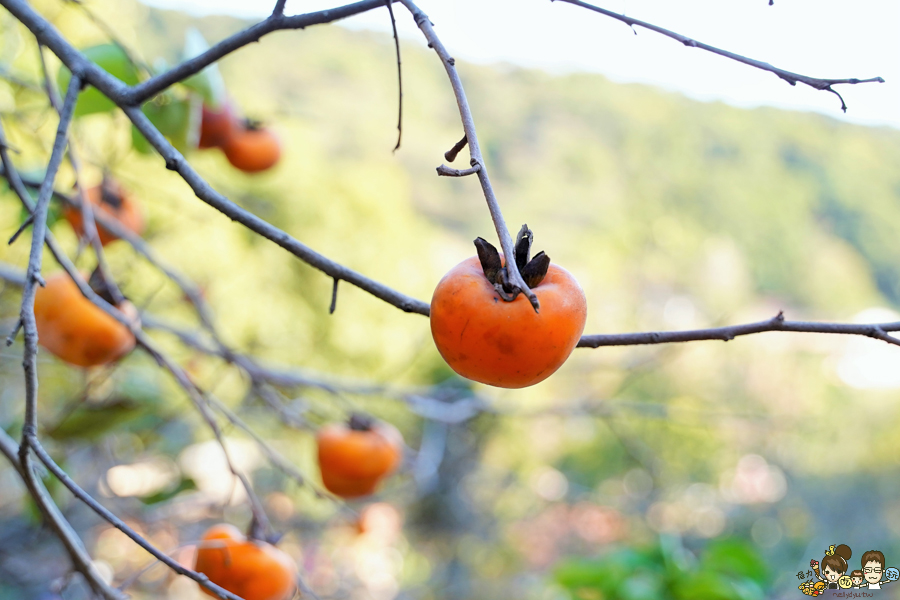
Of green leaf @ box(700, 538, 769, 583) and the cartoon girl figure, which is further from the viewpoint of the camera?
green leaf @ box(700, 538, 769, 583)

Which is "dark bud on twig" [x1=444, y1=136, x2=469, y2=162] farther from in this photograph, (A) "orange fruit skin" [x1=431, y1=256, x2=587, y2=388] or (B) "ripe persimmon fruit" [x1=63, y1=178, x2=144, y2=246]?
(B) "ripe persimmon fruit" [x1=63, y1=178, x2=144, y2=246]

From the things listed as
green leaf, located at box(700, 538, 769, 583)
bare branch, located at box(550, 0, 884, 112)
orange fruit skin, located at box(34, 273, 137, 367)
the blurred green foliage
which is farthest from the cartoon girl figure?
orange fruit skin, located at box(34, 273, 137, 367)

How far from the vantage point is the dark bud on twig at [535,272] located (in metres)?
0.43

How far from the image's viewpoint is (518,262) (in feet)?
1.44

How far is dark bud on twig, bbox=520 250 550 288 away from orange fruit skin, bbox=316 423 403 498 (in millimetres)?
1046

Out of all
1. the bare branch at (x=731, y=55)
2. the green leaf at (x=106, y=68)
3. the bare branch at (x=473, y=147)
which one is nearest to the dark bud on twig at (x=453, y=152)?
the bare branch at (x=473, y=147)

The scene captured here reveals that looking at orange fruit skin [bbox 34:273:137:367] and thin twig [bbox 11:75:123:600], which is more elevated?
thin twig [bbox 11:75:123:600]

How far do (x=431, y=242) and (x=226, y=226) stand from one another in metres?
3.10

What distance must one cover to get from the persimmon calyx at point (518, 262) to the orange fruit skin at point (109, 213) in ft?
3.18

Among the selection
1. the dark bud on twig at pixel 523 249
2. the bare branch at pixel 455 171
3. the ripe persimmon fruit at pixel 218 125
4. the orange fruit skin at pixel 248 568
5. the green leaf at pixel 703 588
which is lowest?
the green leaf at pixel 703 588

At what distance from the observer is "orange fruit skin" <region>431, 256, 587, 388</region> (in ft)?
1.31

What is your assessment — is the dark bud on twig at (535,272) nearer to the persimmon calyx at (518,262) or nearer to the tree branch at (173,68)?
the persimmon calyx at (518,262)

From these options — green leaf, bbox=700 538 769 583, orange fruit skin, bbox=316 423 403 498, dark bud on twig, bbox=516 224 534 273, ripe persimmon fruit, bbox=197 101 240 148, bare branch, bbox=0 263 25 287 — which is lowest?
green leaf, bbox=700 538 769 583

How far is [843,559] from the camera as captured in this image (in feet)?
3.93
